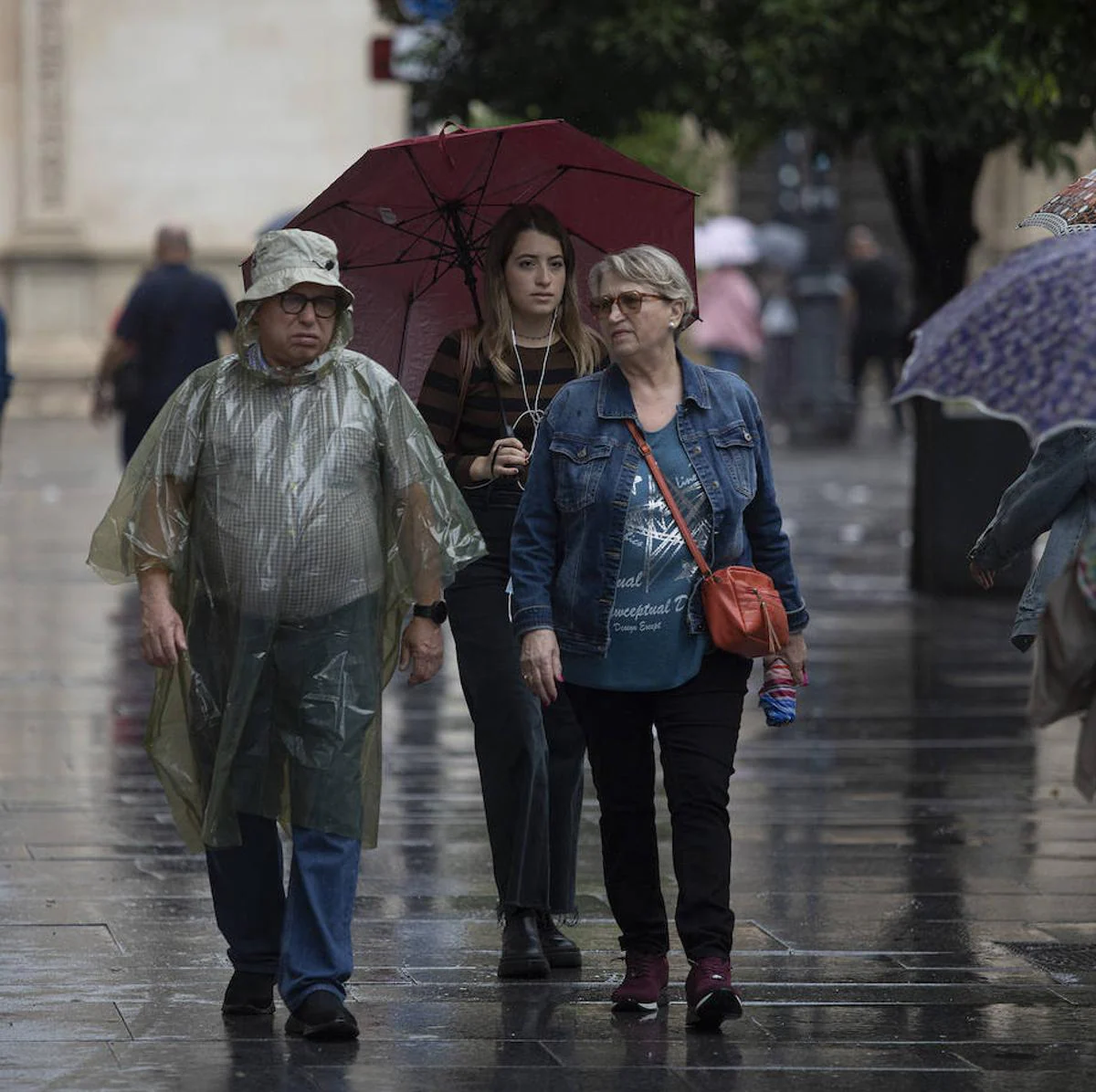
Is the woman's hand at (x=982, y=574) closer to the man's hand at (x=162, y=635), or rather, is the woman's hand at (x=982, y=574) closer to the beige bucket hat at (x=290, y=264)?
the beige bucket hat at (x=290, y=264)

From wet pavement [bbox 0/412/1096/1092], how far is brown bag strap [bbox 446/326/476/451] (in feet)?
3.97

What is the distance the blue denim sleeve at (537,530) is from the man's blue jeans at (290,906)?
24.6 inches

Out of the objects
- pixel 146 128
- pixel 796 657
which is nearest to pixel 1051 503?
pixel 796 657

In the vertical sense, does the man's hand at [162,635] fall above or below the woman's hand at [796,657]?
above

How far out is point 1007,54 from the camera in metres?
10.8

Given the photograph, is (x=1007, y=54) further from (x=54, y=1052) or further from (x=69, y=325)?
(x=69, y=325)

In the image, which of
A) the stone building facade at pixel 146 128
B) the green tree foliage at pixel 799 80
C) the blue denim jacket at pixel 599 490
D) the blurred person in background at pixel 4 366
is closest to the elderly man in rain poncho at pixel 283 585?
the blue denim jacket at pixel 599 490

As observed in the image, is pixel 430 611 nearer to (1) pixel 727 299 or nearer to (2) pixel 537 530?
(2) pixel 537 530

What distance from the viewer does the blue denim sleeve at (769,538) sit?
6121mm

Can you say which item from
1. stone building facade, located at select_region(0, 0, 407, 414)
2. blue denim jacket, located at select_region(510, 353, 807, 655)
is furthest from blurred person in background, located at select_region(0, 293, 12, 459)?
stone building facade, located at select_region(0, 0, 407, 414)

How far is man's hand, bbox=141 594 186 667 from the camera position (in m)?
5.82

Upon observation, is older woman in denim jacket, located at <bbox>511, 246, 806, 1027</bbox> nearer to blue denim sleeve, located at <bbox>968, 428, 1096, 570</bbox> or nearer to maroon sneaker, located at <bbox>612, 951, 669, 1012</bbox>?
maroon sneaker, located at <bbox>612, 951, 669, 1012</bbox>

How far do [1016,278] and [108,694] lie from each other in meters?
6.92

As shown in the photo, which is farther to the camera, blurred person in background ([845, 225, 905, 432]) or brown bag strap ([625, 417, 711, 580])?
blurred person in background ([845, 225, 905, 432])
